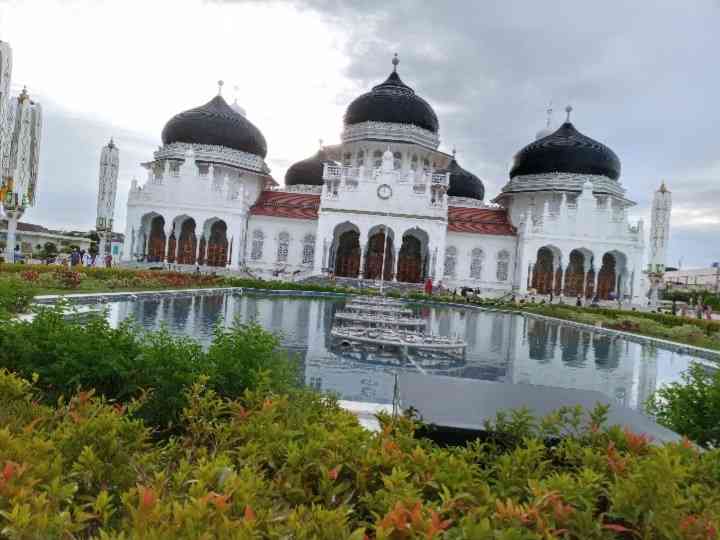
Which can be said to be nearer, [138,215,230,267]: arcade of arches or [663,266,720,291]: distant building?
[138,215,230,267]: arcade of arches

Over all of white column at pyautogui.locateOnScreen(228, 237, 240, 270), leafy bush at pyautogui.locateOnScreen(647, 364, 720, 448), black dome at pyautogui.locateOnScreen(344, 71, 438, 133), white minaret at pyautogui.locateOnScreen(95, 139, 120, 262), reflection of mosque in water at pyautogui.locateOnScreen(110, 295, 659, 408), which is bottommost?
reflection of mosque in water at pyautogui.locateOnScreen(110, 295, 659, 408)

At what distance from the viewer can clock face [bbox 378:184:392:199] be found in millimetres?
36812

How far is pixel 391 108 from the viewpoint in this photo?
40281 mm

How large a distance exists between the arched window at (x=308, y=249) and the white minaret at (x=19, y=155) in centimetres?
1704

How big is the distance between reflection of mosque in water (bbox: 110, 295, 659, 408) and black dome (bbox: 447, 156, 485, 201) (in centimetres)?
3003

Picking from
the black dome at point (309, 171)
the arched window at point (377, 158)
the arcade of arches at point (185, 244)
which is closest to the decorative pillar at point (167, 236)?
the arcade of arches at point (185, 244)

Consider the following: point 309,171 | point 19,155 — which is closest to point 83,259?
point 19,155

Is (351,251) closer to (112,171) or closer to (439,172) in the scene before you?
(439,172)

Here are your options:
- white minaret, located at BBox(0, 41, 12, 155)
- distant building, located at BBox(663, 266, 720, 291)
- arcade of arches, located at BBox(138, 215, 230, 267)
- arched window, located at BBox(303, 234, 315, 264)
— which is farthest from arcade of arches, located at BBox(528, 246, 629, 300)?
distant building, located at BBox(663, 266, 720, 291)

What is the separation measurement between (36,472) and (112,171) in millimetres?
39630

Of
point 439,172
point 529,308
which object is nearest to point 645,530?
point 529,308

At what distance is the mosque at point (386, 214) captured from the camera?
121 feet

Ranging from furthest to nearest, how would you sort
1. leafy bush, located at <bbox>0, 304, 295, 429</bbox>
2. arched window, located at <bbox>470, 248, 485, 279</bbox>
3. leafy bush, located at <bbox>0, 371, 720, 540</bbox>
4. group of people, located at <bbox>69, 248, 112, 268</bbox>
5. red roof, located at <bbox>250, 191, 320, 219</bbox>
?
arched window, located at <bbox>470, 248, 485, 279</bbox>, red roof, located at <bbox>250, 191, 320, 219</bbox>, group of people, located at <bbox>69, 248, 112, 268</bbox>, leafy bush, located at <bbox>0, 304, 295, 429</bbox>, leafy bush, located at <bbox>0, 371, 720, 540</bbox>

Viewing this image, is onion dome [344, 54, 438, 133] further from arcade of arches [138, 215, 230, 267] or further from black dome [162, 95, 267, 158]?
arcade of arches [138, 215, 230, 267]
